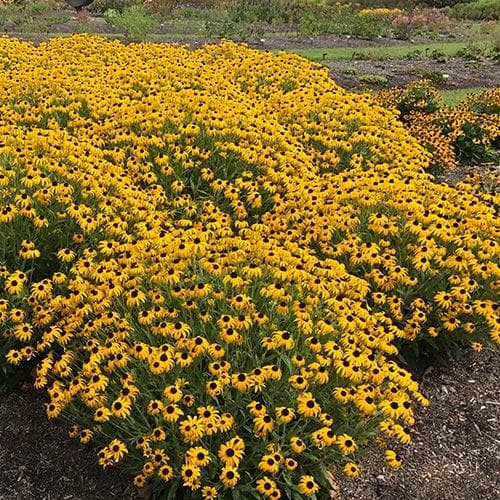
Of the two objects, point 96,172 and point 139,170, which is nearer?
point 96,172

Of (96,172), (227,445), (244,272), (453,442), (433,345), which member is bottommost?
(453,442)

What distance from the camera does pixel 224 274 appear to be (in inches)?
169

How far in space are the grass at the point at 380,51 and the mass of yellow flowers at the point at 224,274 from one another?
9515 millimetres

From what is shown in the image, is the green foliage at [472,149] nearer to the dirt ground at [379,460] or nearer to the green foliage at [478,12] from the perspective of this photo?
the dirt ground at [379,460]

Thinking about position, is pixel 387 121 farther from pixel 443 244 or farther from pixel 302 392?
pixel 302 392

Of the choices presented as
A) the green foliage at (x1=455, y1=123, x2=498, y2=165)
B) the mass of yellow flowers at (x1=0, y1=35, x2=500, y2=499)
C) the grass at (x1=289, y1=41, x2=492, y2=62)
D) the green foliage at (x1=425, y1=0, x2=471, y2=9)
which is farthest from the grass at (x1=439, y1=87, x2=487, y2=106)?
the green foliage at (x1=425, y1=0, x2=471, y2=9)

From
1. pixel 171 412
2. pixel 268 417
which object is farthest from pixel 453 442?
pixel 171 412

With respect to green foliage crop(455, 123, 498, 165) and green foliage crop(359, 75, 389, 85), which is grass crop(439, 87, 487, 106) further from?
green foliage crop(455, 123, 498, 165)

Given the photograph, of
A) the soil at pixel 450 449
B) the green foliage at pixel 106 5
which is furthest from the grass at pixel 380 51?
the soil at pixel 450 449

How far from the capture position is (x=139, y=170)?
6066 millimetres

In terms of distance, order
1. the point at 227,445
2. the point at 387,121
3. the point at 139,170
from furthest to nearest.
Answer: the point at 387,121 → the point at 139,170 → the point at 227,445

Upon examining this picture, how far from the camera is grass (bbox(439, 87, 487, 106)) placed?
13.0 metres

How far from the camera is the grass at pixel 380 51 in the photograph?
54.9 feet

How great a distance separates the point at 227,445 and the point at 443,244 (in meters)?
2.68
